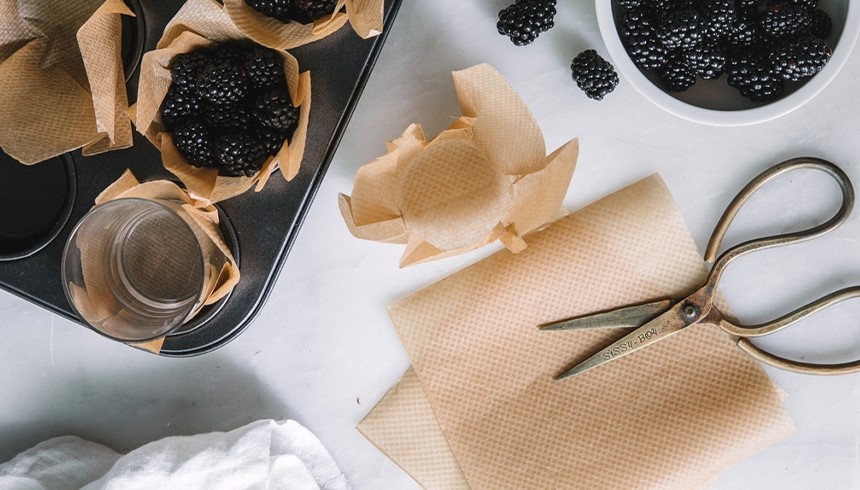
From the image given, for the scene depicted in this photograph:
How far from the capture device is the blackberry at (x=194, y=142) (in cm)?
69

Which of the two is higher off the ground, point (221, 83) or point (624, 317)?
point (221, 83)

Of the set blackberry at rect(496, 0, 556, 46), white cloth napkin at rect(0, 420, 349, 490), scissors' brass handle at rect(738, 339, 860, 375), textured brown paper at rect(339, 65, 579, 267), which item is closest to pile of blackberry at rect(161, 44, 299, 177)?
textured brown paper at rect(339, 65, 579, 267)

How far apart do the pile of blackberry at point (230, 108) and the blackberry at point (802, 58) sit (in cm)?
51

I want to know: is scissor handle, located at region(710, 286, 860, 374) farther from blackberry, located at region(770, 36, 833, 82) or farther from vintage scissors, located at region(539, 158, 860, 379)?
blackberry, located at region(770, 36, 833, 82)

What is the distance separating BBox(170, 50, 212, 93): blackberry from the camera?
2.26 feet

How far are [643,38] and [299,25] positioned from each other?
0.36 m

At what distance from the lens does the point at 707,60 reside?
0.73 metres

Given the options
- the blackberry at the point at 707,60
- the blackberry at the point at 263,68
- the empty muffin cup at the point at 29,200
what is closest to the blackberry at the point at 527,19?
the blackberry at the point at 707,60

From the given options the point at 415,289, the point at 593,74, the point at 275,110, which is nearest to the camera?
the point at 275,110

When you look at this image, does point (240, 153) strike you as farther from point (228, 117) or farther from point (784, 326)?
point (784, 326)

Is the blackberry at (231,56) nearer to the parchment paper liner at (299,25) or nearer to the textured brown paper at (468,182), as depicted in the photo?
the parchment paper liner at (299,25)

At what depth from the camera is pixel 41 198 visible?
0.80 m

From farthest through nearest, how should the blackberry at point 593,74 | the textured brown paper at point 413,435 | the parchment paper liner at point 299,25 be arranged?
the textured brown paper at point 413,435
the blackberry at point 593,74
the parchment paper liner at point 299,25

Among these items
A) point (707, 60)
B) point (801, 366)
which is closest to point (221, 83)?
point (707, 60)
